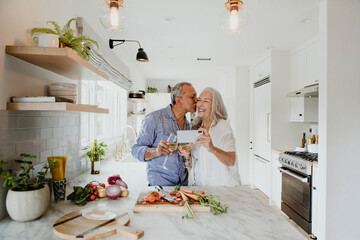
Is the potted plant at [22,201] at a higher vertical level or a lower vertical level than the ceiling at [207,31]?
lower

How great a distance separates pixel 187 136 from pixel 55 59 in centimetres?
87

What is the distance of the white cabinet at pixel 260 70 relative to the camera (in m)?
4.34

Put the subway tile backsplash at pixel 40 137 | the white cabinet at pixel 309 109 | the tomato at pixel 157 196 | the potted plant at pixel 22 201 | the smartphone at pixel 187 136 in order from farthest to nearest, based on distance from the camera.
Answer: the white cabinet at pixel 309 109 → the smartphone at pixel 187 136 → the tomato at pixel 157 196 → the subway tile backsplash at pixel 40 137 → the potted plant at pixel 22 201

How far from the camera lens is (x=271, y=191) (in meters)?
4.19

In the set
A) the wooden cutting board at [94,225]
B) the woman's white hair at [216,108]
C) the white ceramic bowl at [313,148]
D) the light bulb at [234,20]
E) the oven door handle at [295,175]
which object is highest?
the light bulb at [234,20]

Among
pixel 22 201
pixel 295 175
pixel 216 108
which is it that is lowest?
pixel 295 175

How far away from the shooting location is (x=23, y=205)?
43.5 inches

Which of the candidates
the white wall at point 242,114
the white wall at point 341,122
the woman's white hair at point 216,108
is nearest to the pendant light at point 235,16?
the woman's white hair at point 216,108

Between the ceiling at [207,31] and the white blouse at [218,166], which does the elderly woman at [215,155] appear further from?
the ceiling at [207,31]

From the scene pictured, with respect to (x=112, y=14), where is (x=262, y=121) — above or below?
below

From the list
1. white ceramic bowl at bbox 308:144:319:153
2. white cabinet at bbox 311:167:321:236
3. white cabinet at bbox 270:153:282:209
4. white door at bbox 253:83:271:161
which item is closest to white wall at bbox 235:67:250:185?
white door at bbox 253:83:271:161

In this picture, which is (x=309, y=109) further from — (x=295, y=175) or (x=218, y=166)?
(x=218, y=166)

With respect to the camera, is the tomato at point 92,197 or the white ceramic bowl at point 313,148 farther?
the white ceramic bowl at point 313,148

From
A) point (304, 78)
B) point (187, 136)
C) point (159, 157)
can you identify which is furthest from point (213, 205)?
point (304, 78)
